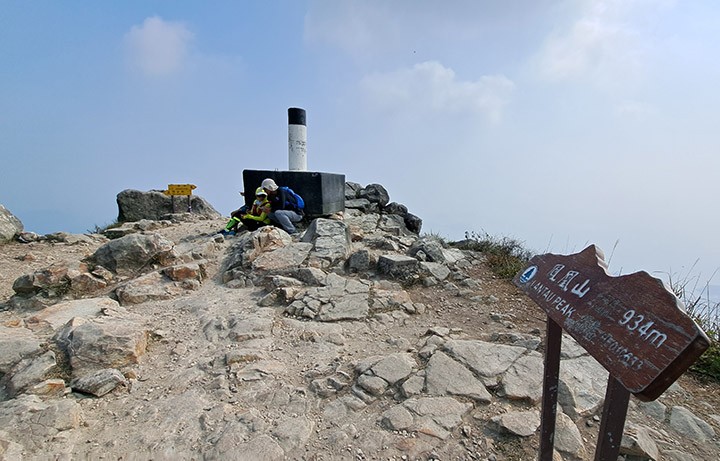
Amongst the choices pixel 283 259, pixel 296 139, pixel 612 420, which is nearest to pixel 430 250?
pixel 283 259

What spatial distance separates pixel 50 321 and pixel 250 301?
7.71 feet

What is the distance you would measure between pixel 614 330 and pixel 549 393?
0.88 meters

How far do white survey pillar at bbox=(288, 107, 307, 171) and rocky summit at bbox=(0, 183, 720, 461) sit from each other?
475 centimetres

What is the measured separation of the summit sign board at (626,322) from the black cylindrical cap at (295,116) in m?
9.72

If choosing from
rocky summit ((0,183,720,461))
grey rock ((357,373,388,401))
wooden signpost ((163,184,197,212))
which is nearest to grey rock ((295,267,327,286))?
rocky summit ((0,183,720,461))

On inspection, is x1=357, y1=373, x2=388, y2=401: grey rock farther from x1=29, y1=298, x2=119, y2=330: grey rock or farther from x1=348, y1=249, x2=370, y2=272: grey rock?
x1=29, y1=298, x2=119, y2=330: grey rock

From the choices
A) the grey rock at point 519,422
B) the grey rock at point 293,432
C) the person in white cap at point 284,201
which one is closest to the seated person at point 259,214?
the person in white cap at point 284,201

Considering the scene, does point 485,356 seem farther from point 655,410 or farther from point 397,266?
point 397,266

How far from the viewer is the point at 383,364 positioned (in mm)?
3693

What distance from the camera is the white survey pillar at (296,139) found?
35.5ft

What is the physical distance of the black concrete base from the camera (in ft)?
31.4

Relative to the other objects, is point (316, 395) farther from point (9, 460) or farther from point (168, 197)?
point (168, 197)

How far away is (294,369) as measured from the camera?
3.79 m

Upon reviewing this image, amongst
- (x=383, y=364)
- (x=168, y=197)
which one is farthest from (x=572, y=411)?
(x=168, y=197)
